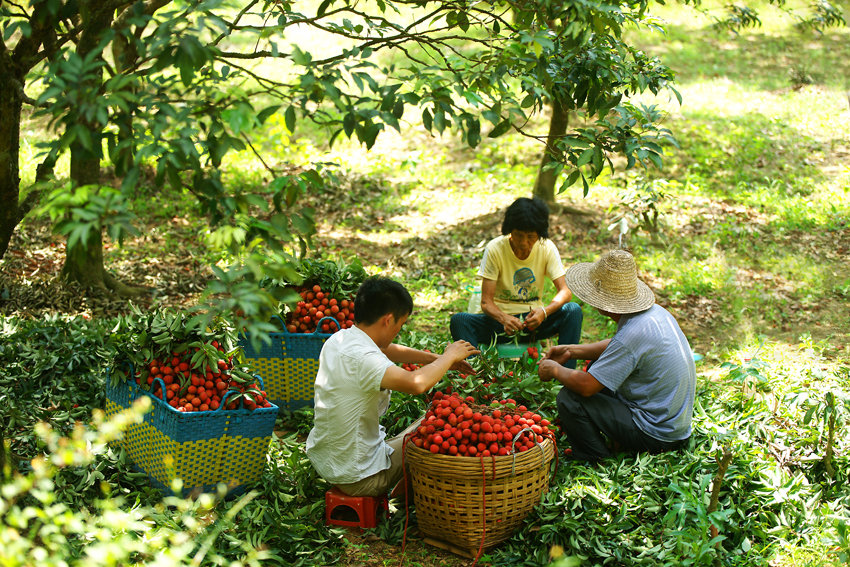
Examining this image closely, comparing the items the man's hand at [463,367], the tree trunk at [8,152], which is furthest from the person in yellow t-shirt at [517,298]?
the tree trunk at [8,152]

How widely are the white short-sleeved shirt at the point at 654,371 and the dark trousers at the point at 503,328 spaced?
1.13 m

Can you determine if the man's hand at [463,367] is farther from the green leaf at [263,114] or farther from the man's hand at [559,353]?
the green leaf at [263,114]

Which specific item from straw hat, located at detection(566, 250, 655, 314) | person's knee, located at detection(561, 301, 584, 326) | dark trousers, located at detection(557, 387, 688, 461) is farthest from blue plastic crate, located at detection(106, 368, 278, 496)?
person's knee, located at detection(561, 301, 584, 326)

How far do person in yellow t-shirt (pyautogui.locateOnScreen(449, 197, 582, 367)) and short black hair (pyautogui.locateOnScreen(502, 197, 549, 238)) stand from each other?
10 centimetres

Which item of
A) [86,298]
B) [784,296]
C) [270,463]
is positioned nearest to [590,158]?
[270,463]

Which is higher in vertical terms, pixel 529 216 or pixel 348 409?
pixel 529 216

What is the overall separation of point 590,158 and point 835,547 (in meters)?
1.94

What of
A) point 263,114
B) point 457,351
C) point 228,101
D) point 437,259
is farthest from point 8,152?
point 437,259

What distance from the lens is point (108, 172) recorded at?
867cm

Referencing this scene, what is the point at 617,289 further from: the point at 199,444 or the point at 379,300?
the point at 199,444

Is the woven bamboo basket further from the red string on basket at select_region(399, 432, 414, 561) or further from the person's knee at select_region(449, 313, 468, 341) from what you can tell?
the person's knee at select_region(449, 313, 468, 341)

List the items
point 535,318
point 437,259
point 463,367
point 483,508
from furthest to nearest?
point 437,259 → point 535,318 → point 463,367 → point 483,508

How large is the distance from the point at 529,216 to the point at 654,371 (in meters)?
1.36

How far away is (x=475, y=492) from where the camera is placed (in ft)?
10.6
